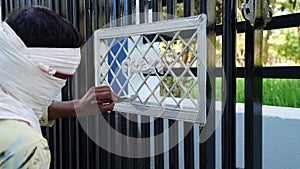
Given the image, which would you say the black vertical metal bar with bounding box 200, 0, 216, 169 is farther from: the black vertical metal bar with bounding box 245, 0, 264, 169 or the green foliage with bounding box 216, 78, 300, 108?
the green foliage with bounding box 216, 78, 300, 108

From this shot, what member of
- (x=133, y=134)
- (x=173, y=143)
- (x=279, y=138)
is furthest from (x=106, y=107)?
(x=279, y=138)

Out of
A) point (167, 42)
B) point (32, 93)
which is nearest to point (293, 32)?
point (167, 42)

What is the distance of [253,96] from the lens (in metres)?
1.26

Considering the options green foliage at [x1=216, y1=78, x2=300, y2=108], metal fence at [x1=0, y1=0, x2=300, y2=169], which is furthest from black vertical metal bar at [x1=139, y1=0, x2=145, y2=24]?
green foliage at [x1=216, y1=78, x2=300, y2=108]

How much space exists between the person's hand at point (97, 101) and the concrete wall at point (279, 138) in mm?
702

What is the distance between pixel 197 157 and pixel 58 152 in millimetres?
Result: 899

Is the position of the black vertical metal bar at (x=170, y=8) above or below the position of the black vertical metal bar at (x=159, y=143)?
above

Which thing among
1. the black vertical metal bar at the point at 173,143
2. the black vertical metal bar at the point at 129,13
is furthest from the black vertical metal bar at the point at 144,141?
the black vertical metal bar at the point at 129,13

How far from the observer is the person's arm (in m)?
1.60

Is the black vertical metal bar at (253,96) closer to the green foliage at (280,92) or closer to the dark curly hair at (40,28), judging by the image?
the dark curly hair at (40,28)

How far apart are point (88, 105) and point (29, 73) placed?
0.64 meters

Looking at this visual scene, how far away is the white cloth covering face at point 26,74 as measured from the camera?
971mm

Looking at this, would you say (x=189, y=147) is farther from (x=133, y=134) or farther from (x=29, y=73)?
(x=29, y=73)

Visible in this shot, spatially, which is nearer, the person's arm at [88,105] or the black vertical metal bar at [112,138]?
the person's arm at [88,105]
